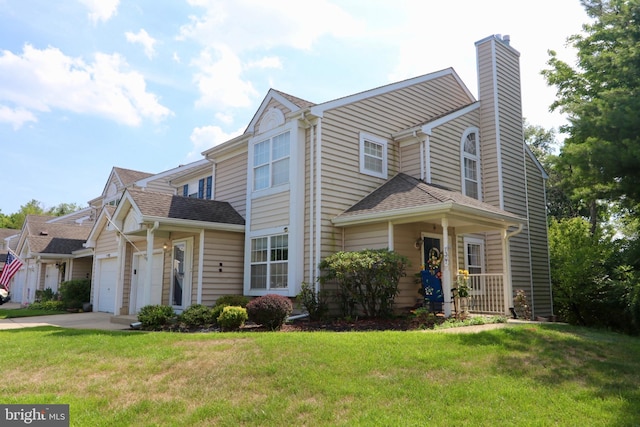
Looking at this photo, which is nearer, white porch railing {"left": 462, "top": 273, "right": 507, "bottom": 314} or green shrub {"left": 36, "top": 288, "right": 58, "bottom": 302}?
white porch railing {"left": 462, "top": 273, "right": 507, "bottom": 314}

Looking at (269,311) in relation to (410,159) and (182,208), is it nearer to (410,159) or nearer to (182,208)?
(182,208)

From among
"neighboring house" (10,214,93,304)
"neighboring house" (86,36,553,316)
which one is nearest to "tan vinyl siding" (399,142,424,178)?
"neighboring house" (86,36,553,316)

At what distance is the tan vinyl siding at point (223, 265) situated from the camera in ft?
46.1

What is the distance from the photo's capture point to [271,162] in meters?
→ 14.2

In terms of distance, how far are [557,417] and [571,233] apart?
43.9 feet

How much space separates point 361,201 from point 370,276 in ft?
9.74

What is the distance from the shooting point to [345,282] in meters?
11.4

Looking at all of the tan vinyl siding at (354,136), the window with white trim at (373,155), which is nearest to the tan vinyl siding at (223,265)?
the tan vinyl siding at (354,136)

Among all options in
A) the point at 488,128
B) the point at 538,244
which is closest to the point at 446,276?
the point at 488,128

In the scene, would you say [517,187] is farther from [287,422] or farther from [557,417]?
[287,422]

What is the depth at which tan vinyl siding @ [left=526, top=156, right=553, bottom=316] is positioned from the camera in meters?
16.5

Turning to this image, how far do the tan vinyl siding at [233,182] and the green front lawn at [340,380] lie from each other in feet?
24.9

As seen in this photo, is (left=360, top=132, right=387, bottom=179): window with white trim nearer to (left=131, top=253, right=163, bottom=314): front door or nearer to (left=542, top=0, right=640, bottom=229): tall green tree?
(left=542, top=0, right=640, bottom=229): tall green tree

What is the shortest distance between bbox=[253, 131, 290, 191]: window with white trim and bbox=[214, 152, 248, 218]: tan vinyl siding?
113 cm
